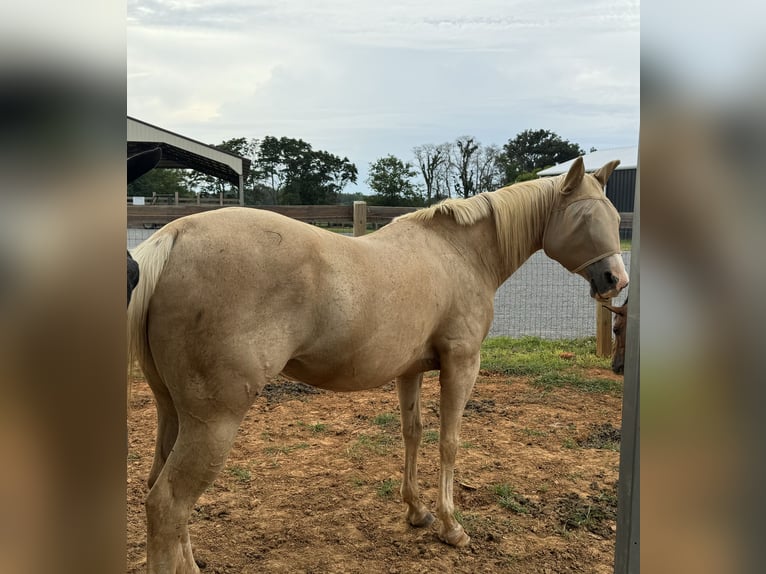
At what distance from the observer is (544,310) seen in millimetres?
8891

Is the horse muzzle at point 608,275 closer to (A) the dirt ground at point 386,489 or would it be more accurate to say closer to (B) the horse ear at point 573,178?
(B) the horse ear at point 573,178

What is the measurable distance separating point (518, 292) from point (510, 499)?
6.39m

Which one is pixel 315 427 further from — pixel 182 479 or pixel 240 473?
pixel 182 479

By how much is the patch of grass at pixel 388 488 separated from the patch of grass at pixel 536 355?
9.71 ft

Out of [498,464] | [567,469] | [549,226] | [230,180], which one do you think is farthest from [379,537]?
[230,180]

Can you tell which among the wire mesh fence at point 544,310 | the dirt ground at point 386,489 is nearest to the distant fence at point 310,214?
the dirt ground at point 386,489

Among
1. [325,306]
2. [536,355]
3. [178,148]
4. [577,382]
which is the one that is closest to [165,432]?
[325,306]

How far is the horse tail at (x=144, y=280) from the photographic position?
1938mm

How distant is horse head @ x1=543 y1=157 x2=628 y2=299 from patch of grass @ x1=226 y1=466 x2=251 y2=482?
248 centimetres
